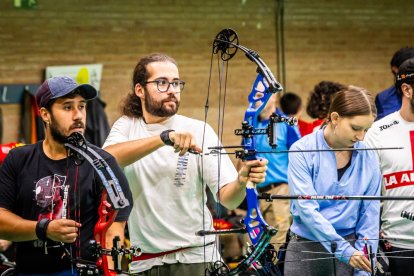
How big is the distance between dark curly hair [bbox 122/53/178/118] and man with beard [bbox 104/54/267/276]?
0.37 feet

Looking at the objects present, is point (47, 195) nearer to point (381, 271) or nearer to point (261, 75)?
point (261, 75)

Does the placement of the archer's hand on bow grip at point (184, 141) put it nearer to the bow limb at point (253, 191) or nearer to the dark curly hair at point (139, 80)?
the bow limb at point (253, 191)

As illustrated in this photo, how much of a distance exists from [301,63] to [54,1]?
98.6 inches

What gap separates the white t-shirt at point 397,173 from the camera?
12.7 ft

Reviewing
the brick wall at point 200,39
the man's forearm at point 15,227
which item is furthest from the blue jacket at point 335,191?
the brick wall at point 200,39

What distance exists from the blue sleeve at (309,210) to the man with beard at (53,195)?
0.81 meters

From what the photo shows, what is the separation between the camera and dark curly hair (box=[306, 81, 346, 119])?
5.33 meters

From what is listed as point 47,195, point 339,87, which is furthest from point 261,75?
point 339,87

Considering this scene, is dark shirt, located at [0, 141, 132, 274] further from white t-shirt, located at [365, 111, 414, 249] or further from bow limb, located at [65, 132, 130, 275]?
white t-shirt, located at [365, 111, 414, 249]

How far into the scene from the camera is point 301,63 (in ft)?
26.5

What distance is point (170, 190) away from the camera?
3.77 meters

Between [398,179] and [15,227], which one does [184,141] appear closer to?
[15,227]

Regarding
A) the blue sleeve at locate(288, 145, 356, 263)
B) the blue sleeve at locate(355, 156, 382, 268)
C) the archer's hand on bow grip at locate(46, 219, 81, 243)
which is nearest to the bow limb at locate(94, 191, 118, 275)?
the archer's hand on bow grip at locate(46, 219, 81, 243)

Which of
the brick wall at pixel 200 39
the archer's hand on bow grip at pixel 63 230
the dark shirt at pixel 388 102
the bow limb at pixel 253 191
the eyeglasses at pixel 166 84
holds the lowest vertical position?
the archer's hand on bow grip at pixel 63 230
